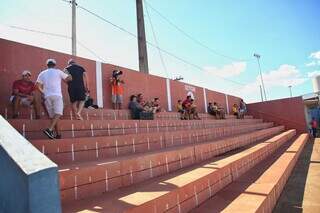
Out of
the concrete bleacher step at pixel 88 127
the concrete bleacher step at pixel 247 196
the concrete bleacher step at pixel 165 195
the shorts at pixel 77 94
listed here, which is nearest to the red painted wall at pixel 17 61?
the shorts at pixel 77 94

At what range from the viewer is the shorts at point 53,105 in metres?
4.68

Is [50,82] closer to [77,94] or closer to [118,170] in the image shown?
[77,94]

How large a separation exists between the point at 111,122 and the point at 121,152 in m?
1.27

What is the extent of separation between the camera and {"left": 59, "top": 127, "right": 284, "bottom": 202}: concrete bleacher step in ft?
9.47

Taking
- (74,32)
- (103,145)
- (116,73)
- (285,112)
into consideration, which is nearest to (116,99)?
(116,73)

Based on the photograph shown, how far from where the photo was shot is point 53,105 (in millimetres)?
4785

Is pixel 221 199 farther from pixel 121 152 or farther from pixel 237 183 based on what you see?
pixel 121 152

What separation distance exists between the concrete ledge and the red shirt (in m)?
4.17

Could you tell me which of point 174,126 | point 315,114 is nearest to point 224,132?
point 174,126

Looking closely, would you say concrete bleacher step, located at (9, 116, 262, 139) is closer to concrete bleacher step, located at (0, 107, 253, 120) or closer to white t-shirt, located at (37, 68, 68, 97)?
white t-shirt, located at (37, 68, 68, 97)

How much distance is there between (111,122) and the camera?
19.1ft

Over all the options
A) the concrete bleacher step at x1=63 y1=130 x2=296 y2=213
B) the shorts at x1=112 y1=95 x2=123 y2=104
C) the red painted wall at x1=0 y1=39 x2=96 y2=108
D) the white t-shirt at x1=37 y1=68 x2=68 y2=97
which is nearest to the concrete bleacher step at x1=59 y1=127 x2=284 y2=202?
the concrete bleacher step at x1=63 y1=130 x2=296 y2=213

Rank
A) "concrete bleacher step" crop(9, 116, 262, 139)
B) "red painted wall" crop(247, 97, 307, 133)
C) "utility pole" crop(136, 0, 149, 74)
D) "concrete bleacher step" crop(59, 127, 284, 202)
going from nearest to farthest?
"concrete bleacher step" crop(59, 127, 284, 202)
"concrete bleacher step" crop(9, 116, 262, 139)
"utility pole" crop(136, 0, 149, 74)
"red painted wall" crop(247, 97, 307, 133)

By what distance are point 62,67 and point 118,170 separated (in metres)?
5.41
